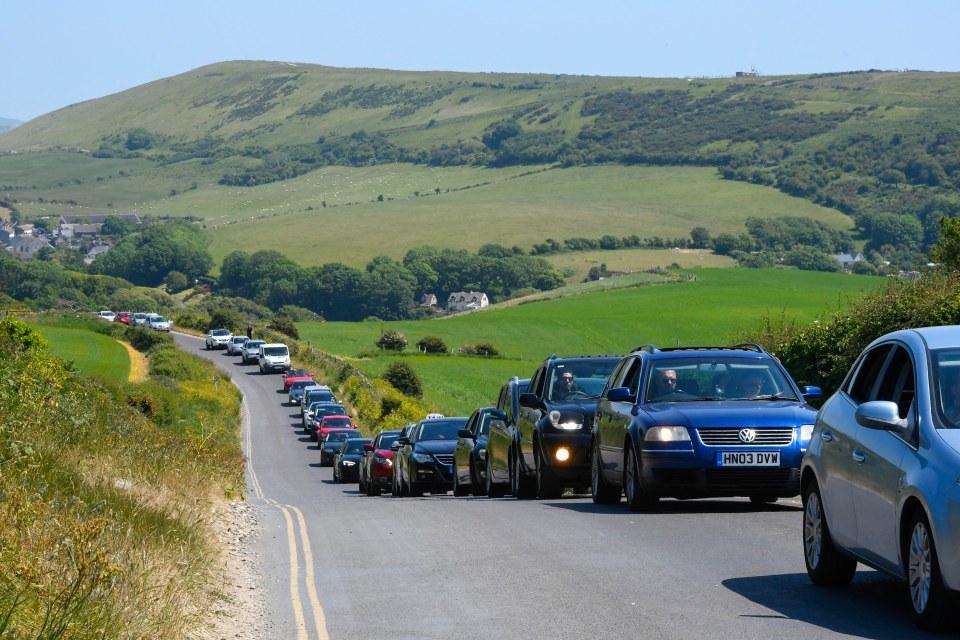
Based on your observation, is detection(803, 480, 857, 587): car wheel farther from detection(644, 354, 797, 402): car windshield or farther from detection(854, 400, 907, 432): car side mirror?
detection(644, 354, 797, 402): car windshield

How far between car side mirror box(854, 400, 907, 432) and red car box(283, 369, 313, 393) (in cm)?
6519

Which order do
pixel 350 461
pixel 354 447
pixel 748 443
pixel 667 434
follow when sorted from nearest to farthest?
pixel 748 443, pixel 667 434, pixel 350 461, pixel 354 447

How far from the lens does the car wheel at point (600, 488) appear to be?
16922 millimetres

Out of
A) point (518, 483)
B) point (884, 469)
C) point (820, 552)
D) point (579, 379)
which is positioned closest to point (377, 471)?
point (518, 483)

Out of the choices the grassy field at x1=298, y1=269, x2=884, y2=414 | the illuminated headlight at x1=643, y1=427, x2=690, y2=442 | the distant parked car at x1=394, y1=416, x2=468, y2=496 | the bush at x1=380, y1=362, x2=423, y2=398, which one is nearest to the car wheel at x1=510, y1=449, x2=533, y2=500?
the distant parked car at x1=394, y1=416, x2=468, y2=496

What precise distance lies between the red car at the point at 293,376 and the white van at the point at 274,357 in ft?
11.2

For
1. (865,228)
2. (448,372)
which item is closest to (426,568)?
(448,372)

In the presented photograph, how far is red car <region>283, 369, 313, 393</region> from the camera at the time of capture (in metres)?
74.2

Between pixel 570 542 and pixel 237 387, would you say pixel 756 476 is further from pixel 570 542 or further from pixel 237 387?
pixel 237 387

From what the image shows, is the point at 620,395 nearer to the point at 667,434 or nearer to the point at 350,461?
the point at 667,434

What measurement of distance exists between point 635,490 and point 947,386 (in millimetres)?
7182

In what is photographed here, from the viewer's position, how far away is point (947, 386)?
848 cm

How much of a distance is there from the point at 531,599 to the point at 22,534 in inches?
128

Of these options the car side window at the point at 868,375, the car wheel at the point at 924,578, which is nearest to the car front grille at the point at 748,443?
the car side window at the point at 868,375
